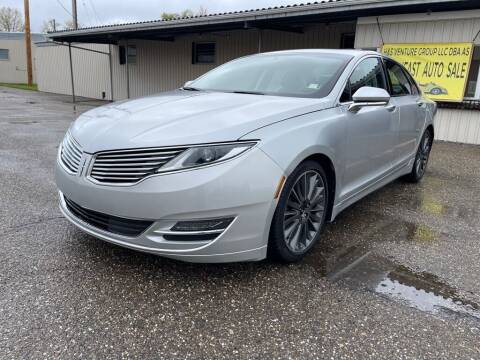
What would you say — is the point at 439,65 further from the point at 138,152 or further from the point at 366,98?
the point at 138,152

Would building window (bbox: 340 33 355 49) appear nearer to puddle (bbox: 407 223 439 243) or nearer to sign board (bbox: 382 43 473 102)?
sign board (bbox: 382 43 473 102)

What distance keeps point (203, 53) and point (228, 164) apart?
49.3 ft

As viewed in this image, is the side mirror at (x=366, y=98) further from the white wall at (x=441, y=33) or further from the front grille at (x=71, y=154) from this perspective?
the white wall at (x=441, y=33)

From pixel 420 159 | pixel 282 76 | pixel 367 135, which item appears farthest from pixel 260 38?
pixel 367 135

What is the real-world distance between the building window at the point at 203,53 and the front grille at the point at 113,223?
14277 millimetres

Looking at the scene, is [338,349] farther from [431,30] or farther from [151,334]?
[431,30]

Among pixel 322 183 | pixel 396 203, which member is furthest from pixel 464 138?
pixel 322 183

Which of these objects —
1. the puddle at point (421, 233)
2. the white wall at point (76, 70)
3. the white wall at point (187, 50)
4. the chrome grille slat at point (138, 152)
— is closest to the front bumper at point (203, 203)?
the chrome grille slat at point (138, 152)

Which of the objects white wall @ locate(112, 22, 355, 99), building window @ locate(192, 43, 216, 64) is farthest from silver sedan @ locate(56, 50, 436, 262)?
building window @ locate(192, 43, 216, 64)

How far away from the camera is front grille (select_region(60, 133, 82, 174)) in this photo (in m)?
2.71

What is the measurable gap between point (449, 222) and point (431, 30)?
6525 mm

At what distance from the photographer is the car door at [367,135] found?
3410mm

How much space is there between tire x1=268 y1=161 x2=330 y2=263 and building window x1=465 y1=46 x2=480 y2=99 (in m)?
7.56

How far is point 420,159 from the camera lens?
5473 millimetres
